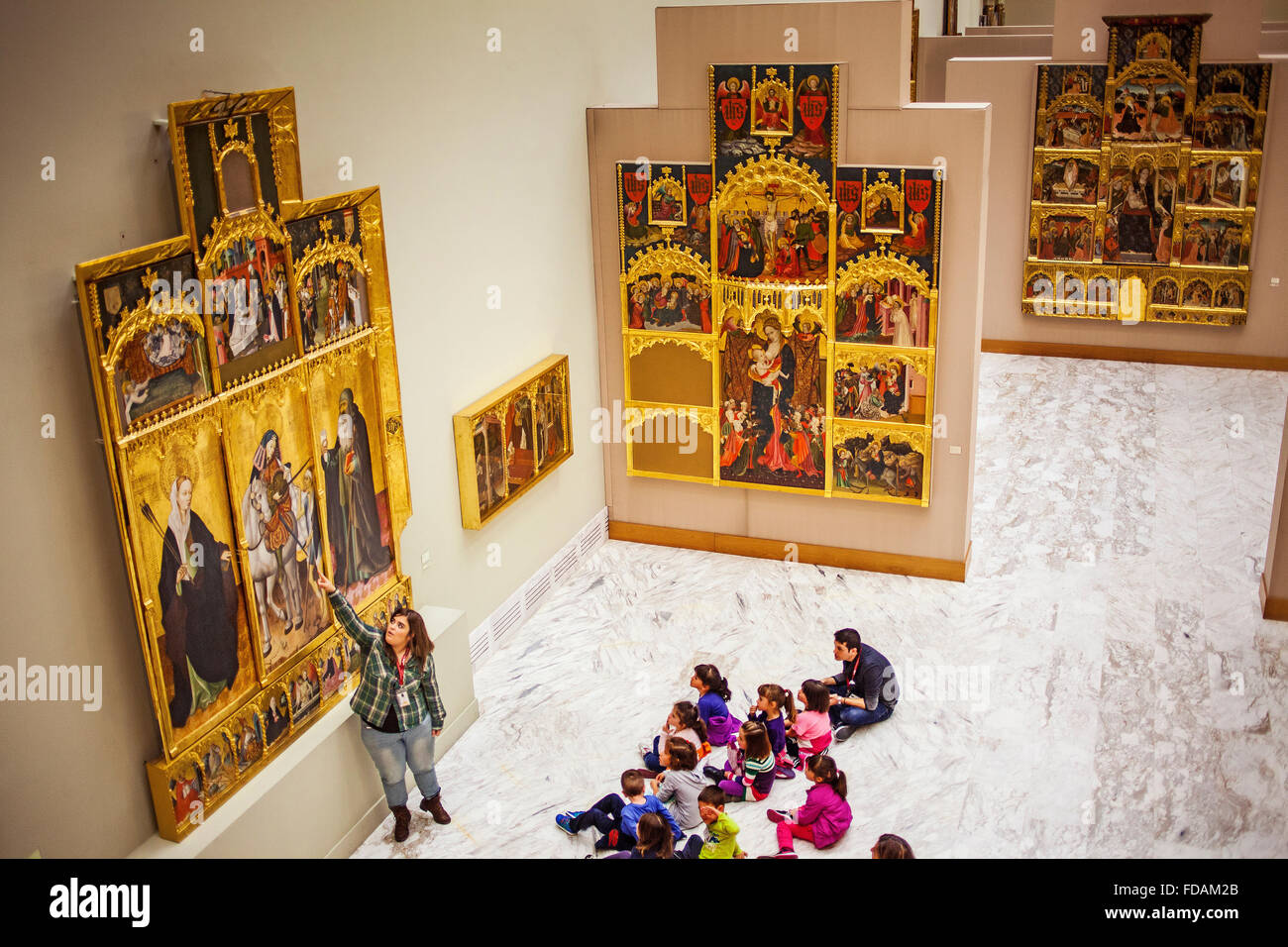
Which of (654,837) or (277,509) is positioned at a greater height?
(277,509)

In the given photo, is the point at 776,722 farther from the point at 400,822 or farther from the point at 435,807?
the point at 400,822

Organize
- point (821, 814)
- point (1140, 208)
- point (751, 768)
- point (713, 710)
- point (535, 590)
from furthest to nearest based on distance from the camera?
point (1140, 208)
point (535, 590)
point (713, 710)
point (751, 768)
point (821, 814)

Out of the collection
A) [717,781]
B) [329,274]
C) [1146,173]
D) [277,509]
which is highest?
[1146,173]

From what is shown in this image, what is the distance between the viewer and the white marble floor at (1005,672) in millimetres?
8258

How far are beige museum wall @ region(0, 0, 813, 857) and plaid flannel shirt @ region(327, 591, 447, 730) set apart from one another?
31.2 inches

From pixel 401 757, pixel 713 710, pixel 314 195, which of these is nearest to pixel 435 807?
pixel 401 757

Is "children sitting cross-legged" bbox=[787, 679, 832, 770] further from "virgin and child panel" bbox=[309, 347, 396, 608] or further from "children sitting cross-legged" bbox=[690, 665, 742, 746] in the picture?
"virgin and child panel" bbox=[309, 347, 396, 608]

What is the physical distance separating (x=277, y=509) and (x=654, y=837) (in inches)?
126

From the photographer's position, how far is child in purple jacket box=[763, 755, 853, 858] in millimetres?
7918

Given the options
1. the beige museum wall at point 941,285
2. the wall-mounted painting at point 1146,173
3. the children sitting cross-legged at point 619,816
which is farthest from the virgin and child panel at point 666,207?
the wall-mounted painting at point 1146,173

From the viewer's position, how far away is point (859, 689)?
9453 millimetres

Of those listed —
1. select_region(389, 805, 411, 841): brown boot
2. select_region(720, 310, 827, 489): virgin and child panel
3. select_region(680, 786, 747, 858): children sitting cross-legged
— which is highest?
select_region(720, 310, 827, 489): virgin and child panel

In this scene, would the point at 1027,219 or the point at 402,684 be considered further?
the point at 1027,219

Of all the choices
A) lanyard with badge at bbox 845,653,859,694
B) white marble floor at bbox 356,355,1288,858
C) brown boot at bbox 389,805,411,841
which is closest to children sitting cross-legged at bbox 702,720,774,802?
white marble floor at bbox 356,355,1288,858
